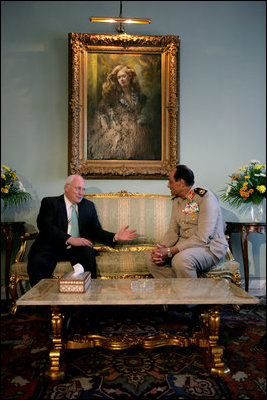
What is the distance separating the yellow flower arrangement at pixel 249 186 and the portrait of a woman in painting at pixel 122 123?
1.02 metres

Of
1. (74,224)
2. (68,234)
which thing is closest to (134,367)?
(68,234)

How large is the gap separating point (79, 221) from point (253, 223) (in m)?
1.94

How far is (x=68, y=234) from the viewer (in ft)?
10.6

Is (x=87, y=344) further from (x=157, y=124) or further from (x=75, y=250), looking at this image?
(x=157, y=124)

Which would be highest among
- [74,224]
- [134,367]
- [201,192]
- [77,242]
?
[201,192]

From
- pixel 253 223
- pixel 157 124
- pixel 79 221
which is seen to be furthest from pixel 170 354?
pixel 157 124

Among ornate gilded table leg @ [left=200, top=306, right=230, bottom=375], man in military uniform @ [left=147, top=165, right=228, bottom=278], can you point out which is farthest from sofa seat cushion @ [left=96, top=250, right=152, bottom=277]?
ornate gilded table leg @ [left=200, top=306, right=230, bottom=375]

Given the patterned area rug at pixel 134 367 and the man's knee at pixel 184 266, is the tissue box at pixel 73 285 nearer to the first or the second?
the patterned area rug at pixel 134 367

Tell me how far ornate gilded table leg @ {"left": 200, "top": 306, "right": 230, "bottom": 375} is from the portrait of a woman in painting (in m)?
2.52

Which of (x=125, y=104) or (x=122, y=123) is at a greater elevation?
(x=125, y=104)

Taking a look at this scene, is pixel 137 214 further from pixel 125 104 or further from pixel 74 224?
pixel 125 104

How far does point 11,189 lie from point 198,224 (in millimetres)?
2285

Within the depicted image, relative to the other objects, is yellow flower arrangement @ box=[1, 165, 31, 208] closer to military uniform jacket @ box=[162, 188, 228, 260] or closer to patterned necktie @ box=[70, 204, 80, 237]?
patterned necktie @ box=[70, 204, 80, 237]

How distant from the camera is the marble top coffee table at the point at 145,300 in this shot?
180 cm
